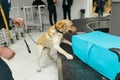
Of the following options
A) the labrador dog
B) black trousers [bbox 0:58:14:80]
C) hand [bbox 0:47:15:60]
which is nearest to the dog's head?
the labrador dog

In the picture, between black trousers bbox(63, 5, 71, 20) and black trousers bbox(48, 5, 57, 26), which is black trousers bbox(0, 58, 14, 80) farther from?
black trousers bbox(63, 5, 71, 20)

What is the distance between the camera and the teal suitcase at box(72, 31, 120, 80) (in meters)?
1.13

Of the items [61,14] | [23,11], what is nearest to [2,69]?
[23,11]

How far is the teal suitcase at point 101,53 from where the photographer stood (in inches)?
44.5

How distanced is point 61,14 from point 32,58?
348 centimetres

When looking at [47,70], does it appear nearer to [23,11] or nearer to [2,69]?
[2,69]

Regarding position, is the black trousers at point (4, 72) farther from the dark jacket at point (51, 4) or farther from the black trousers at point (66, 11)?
the black trousers at point (66, 11)

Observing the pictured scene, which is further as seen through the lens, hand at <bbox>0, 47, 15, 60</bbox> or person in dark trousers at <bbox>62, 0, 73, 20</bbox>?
person in dark trousers at <bbox>62, 0, 73, 20</bbox>

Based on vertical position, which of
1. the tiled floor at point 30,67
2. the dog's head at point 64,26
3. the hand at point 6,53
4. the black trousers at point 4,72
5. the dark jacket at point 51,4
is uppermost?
the dark jacket at point 51,4

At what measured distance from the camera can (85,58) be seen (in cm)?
147

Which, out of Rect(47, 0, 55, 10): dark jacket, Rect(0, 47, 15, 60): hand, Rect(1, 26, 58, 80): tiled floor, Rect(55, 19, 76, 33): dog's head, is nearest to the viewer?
Rect(0, 47, 15, 60): hand

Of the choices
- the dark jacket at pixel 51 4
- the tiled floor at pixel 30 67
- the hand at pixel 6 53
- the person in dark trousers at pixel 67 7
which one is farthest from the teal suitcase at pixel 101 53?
the person in dark trousers at pixel 67 7

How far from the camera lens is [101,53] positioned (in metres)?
1.22

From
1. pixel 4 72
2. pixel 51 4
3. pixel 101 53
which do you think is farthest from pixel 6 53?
pixel 51 4
